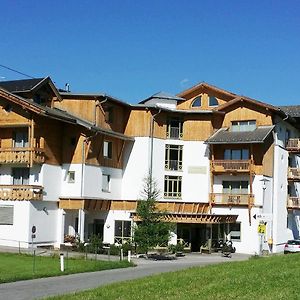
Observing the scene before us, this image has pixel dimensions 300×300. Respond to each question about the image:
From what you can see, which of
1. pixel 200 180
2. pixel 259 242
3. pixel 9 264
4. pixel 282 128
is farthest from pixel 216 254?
pixel 9 264

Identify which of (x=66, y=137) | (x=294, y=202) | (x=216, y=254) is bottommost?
(x=216, y=254)

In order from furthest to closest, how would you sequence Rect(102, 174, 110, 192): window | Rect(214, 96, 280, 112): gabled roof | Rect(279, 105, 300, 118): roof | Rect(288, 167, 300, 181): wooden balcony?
Rect(279, 105, 300, 118): roof < Rect(288, 167, 300, 181): wooden balcony < Rect(214, 96, 280, 112): gabled roof < Rect(102, 174, 110, 192): window

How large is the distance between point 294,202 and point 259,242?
8814 mm

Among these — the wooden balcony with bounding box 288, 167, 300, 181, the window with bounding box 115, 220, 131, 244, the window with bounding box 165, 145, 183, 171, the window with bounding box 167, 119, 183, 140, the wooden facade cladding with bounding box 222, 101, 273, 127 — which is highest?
the wooden facade cladding with bounding box 222, 101, 273, 127

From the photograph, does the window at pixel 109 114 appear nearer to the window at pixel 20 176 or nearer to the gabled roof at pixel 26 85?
the gabled roof at pixel 26 85

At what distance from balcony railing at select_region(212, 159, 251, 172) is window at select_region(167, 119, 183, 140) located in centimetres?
403

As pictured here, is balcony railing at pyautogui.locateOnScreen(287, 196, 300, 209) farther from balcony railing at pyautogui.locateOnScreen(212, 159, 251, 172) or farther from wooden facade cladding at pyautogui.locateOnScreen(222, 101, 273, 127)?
wooden facade cladding at pyautogui.locateOnScreen(222, 101, 273, 127)

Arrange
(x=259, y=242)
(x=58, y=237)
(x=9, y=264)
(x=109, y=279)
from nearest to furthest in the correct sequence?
1. (x=109, y=279)
2. (x=9, y=264)
3. (x=58, y=237)
4. (x=259, y=242)

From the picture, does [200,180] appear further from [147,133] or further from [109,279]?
[109,279]

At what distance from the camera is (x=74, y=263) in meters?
29.5

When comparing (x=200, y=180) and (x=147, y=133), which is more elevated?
(x=147, y=133)

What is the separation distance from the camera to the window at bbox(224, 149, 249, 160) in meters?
48.7

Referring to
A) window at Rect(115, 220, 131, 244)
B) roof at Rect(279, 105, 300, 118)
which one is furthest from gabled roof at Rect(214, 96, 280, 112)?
window at Rect(115, 220, 131, 244)

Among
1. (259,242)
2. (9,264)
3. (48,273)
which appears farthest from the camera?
(259,242)
